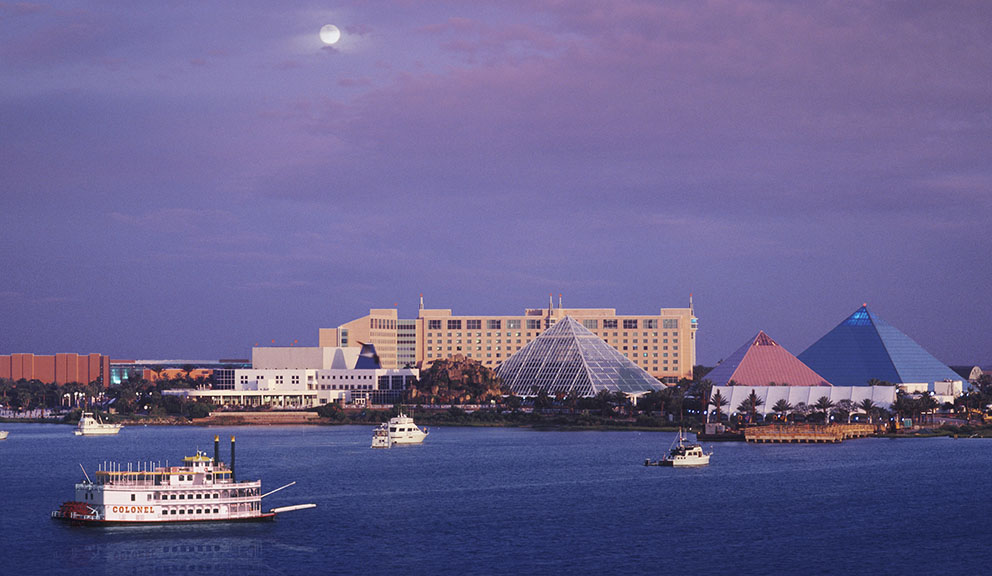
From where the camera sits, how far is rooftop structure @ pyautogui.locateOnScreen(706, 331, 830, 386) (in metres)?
170

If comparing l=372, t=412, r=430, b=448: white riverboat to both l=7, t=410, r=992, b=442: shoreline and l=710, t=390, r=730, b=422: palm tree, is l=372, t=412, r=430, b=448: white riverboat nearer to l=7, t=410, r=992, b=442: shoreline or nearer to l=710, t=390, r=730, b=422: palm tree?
l=7, t=410, r=992, b=442: shoreline

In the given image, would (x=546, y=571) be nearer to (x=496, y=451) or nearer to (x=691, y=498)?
(x=691, y=498)

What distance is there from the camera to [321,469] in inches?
3875

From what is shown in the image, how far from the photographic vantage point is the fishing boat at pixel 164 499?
63906 mm

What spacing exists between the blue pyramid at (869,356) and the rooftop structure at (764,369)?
34.9 ft

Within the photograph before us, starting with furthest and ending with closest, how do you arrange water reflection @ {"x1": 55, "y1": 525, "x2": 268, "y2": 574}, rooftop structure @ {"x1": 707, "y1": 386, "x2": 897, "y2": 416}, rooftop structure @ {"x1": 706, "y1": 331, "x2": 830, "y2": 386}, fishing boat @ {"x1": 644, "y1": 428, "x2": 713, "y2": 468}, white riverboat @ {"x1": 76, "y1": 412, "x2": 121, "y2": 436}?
1. rooftop structure @ {"x1": 706, "y1": 331, "x2": 830, "y2": 386}
2. rooftop structure @ {"x1": 707, "y1": 386, "x2": 897, "y2": 416}
3. white riverboat @ {"x1": 76, "y1": 412, "x2": 121, "y2": 436}
4. fishing boat @ {"x1": 644, "y1": 428, "x2": 713, "y2": 468}
5. water reflection @ {"x1": 55, "y1": 525, "x2": 268, "y2": 574}

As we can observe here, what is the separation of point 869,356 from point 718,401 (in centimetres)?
4791

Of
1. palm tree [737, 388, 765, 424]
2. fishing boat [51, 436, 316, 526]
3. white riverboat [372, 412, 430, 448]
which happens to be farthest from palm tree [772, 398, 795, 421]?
fishing boat [51, 436, 316, 526]

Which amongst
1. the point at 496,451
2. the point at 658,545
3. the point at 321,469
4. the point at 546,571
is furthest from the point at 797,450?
the point at 546,571

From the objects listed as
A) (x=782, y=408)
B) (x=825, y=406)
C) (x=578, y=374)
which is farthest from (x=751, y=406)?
(x=578, y=374)

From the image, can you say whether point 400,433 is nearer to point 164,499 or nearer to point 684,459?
point 684,459

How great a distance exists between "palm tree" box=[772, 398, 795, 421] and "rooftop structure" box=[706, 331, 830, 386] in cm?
1416

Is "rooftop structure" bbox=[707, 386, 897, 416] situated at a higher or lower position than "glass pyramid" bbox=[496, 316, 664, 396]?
lower

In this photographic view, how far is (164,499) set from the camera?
64.3 meters
